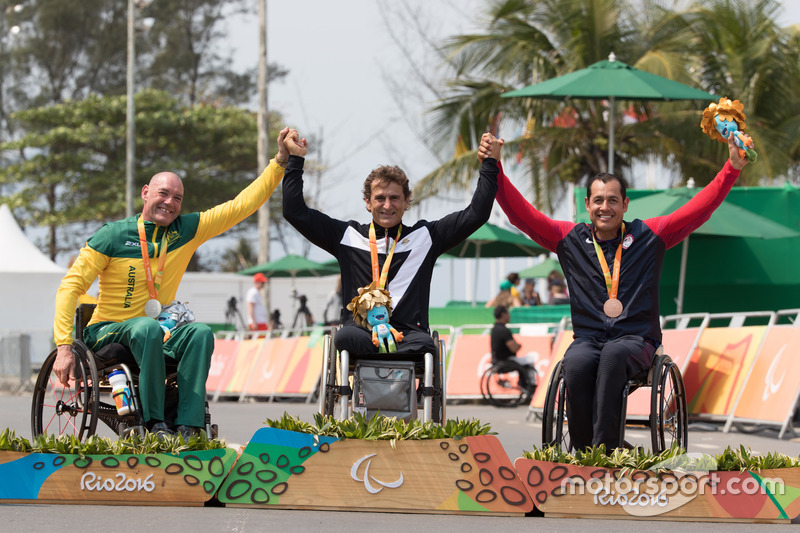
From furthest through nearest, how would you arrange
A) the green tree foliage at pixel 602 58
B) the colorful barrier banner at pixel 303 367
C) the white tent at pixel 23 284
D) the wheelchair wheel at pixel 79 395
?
1. the white tent at pixel 23 284
2. the green tree foliage at pixel 602 58
3. the colorful barrier banner at pixel 303 367
4. the wheelchair wheel at pixel 79 395

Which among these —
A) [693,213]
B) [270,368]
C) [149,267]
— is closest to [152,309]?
[149,267]

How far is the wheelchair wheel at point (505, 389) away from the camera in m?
15.1

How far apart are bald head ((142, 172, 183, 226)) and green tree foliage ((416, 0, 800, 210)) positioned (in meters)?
16.2

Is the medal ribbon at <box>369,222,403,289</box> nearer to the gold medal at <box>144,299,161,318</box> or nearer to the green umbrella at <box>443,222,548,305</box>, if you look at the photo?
the gold medal at <box>144,299,161,318</box>

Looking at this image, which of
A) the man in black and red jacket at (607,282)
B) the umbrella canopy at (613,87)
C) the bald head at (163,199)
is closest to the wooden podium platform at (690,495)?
the man in black and red jacket at (607,282)

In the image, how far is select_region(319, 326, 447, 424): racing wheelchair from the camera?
5969 millimetres

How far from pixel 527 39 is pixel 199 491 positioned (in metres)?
18.3

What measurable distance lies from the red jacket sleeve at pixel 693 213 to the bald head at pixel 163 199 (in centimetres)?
267

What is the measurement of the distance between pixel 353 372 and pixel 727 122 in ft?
7.94

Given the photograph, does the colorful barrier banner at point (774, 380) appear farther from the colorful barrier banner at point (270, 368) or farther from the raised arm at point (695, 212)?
the colorful barrier banner at point (270, 368)

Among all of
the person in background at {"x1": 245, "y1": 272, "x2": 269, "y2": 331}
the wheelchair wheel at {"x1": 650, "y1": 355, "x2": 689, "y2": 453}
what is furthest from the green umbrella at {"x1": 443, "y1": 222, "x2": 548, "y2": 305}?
the wheelchair wheel at {"x1": 650, "y1": 355, "x2": 689, "y2": 453}

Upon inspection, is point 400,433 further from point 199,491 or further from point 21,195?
point 21,195

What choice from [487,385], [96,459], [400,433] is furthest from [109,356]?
[487,385]

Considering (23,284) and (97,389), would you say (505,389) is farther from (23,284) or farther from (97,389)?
(23,284)
